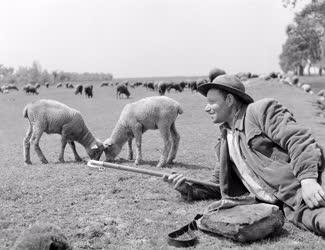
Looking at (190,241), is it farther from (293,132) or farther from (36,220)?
(36,220)

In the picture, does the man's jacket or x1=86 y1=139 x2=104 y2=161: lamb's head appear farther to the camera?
x1=86 y1=139 x2=104 y2=161: lamb's head

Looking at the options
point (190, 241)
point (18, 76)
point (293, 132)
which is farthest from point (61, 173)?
point (18, 76)

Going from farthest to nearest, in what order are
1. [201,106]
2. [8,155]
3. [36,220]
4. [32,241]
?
[201,106] → [8,155] → [36,220] → [32,241]

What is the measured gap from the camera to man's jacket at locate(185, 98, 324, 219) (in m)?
5.21

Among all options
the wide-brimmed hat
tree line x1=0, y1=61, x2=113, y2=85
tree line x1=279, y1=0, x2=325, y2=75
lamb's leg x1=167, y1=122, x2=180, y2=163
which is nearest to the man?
the wide-brimmed hat

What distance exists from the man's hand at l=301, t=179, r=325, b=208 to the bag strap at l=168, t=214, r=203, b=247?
1417 millimetres

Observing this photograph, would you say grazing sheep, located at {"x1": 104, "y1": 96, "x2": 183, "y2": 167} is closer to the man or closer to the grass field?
the grass field

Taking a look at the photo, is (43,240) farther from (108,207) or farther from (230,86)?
(230,86)

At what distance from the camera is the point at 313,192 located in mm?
5082

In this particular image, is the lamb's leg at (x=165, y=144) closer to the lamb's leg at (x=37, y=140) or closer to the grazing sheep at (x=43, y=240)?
the lamb's leg at (x=37, y=140)

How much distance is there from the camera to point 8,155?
56.1 feet

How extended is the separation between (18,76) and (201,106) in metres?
115

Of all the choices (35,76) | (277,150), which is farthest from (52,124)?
(35,76)

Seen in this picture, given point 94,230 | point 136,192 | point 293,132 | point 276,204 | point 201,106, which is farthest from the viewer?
point 201,106
